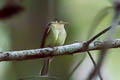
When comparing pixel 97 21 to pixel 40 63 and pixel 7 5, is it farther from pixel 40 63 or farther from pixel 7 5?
pixel 40 63

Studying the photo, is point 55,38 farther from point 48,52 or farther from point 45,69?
point 48,52

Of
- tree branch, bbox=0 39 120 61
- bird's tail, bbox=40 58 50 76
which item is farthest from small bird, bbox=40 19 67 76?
tree branch, bbox=0 39 120 61

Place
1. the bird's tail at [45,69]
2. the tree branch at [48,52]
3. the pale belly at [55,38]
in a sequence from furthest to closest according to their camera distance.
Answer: the pale belly at [55,38] → the bird's tail at [45,69] → the tree branch at [48,52]

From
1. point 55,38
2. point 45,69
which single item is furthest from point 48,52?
point 55,38

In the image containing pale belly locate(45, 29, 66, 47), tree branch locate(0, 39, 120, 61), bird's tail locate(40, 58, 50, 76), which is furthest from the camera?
pale belly locate(45, 29, 66, 47)

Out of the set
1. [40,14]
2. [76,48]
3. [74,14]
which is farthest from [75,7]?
[76,48]

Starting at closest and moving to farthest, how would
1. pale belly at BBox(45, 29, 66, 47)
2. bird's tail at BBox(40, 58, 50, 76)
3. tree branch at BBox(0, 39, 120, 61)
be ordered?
tree branch at BBox(0, 39, 120, 61) → bird's tail at BBox(40, 58, 50, 76) → pale belly at BBox(45, 29, 66, 47)

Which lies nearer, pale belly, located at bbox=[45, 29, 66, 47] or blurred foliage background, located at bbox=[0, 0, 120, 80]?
blurred foliage background, located at bbox=[0, 0, 120, 80]

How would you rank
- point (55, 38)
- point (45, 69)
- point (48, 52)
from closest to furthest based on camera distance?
point (48, 52) < point (45, 69) < point (55, 38)

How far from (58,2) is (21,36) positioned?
334mm

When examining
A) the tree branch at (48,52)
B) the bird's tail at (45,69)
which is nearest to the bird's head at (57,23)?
the bird's tail at (45,69)

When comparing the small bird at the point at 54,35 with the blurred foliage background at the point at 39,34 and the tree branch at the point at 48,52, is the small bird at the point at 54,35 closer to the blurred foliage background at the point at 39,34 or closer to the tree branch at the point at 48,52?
the blurred foliage background at the point at 39,34

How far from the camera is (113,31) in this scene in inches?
11.7

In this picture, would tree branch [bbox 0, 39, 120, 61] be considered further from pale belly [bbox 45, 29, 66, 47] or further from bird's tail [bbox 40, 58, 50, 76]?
pale belly [bbox 45, 29, 66, 47]
